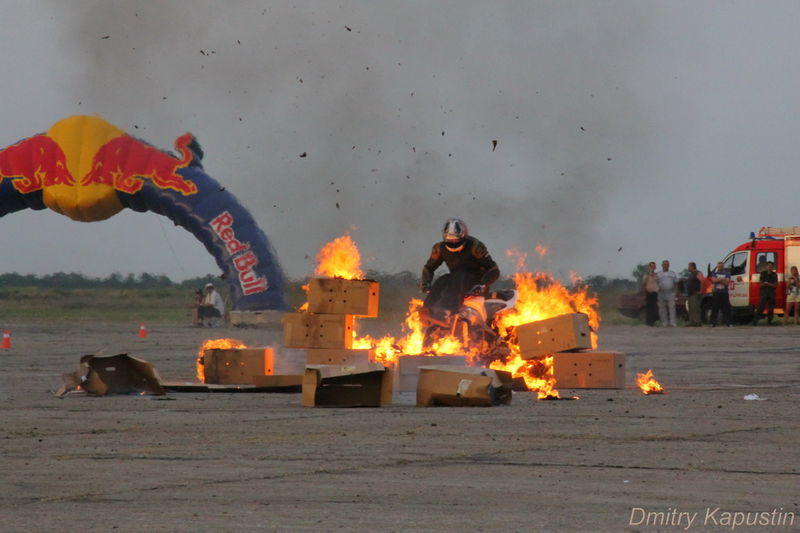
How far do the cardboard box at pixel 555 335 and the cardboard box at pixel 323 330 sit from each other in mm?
2026

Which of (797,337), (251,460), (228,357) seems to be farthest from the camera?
(797,337)

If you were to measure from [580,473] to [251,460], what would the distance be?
217cm

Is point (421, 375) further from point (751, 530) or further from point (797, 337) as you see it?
point (797, 337)

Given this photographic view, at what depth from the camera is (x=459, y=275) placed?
16.8 meters

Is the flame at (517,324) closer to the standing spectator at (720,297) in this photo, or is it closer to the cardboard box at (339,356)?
the cardboard box at (339,356)

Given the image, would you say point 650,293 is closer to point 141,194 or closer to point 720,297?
point 720,297

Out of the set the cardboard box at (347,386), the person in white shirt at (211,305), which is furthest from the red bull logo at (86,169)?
the cardboard box at (347,386)

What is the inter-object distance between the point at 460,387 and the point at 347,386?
3.72 ft

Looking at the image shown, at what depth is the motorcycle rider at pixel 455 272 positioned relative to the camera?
16.7 metres

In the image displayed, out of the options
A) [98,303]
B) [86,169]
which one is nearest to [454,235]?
[86,169]

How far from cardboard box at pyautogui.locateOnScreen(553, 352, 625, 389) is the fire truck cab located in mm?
26939

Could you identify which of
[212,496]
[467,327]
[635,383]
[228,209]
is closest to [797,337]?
[228,209]

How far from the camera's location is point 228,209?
1359 inches

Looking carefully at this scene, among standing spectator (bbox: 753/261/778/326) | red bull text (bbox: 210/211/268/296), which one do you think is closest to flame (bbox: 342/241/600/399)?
red bull text (bbox: 210/211/268/296)
